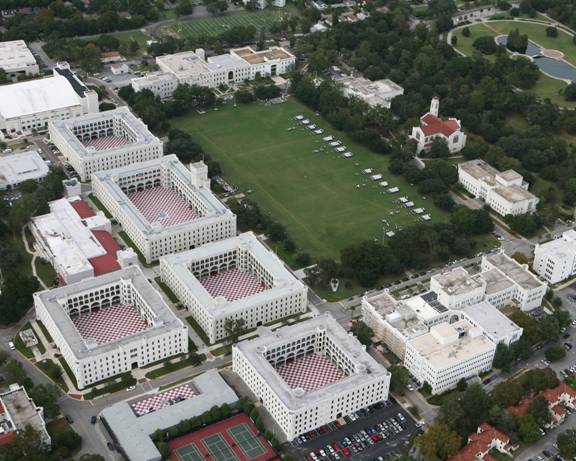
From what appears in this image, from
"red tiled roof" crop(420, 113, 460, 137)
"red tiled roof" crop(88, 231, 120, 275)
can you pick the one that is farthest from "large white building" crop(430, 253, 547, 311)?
"red tiled roof" crop(88, 231, 120, 275)

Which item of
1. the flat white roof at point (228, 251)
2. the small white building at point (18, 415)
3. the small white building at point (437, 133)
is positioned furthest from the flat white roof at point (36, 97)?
the small white building at point (18, 415)

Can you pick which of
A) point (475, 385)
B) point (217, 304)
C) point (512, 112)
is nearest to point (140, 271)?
point (217, 304)

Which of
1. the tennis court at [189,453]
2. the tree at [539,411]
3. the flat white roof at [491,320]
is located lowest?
the tennis court at [189,453]

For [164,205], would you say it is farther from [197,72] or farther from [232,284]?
[197,72]

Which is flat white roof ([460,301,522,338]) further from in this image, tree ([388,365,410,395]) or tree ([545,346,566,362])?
tree ([388,365,410,395])

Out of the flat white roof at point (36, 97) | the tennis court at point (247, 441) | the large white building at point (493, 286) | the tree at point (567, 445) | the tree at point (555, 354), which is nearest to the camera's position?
the tree at point (567, 445)

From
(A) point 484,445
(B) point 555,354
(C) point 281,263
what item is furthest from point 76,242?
(B) point 555,354

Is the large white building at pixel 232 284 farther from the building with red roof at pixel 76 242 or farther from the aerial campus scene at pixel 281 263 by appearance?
the building with red roof at pixel 76 242
